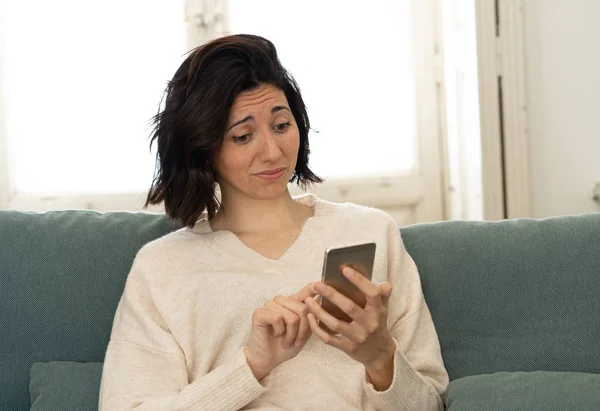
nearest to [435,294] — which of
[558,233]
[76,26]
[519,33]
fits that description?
[558,233]

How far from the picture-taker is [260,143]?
182 centimetres

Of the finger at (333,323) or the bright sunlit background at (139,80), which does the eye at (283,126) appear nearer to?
the finger at (333,323)

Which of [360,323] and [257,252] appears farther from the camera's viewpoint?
[257,252]

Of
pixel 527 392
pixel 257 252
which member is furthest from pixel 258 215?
pixel 527 392

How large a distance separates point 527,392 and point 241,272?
58 cm

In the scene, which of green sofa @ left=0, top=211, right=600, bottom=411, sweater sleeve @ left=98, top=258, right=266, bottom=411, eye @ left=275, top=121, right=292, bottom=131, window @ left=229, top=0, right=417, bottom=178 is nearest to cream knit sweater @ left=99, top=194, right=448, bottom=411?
sweater sleeve @ left=98, top=258, right=266, bottom=411

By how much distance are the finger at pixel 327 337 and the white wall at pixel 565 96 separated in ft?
5.72

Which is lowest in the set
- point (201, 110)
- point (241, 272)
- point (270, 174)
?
point (241, 272)

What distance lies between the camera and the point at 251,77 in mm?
1853

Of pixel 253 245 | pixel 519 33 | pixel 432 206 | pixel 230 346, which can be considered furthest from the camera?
pixel 432 206

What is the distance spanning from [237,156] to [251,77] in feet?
0.52

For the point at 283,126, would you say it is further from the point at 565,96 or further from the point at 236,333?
the point at 565,96

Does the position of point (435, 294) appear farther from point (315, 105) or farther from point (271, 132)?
point (315, 105)

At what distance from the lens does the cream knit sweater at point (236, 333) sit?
5.47 ft
